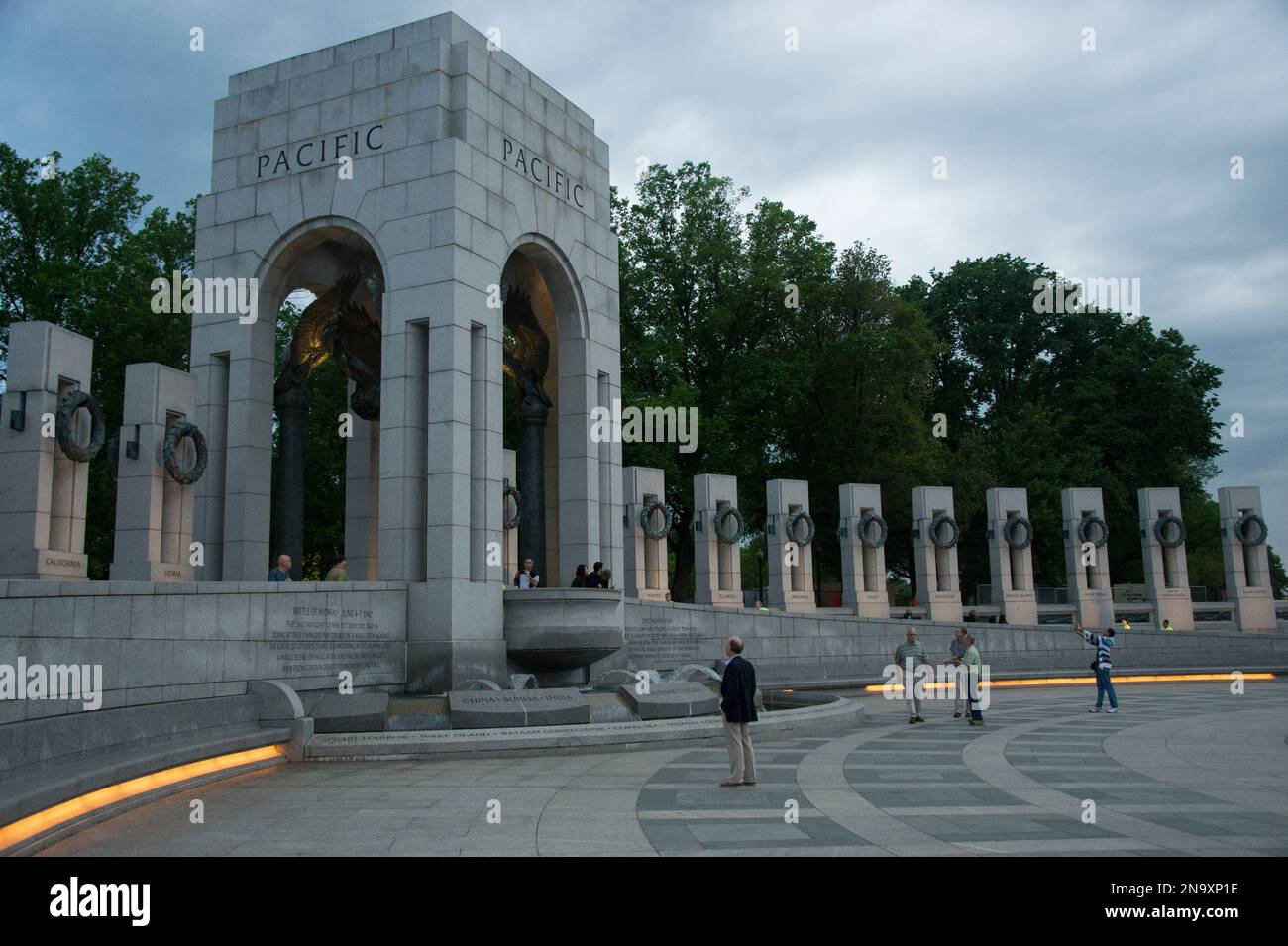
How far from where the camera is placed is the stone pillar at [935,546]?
3716 cm

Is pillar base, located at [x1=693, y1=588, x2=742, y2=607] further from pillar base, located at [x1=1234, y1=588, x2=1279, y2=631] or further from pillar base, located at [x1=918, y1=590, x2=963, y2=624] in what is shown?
pillar base, located at [x1=1234, y1=588, x2=1279, y2=631]

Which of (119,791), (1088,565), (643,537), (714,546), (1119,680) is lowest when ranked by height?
(1119,680)

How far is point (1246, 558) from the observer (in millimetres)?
39531

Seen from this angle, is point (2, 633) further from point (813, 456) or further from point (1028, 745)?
point (813, 456)

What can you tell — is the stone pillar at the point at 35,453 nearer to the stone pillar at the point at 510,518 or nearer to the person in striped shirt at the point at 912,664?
the stone pillar at the point at 510,518

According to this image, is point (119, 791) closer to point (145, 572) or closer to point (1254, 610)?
point (145, 572)

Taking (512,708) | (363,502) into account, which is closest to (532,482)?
(363,502)

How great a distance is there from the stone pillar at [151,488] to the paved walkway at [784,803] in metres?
7.04

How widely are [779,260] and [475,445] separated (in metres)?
31.7

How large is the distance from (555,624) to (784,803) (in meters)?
10.2

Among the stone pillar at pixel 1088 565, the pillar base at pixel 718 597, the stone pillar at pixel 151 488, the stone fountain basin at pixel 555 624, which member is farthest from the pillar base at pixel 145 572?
the stone pillar at pixel 1088 565
